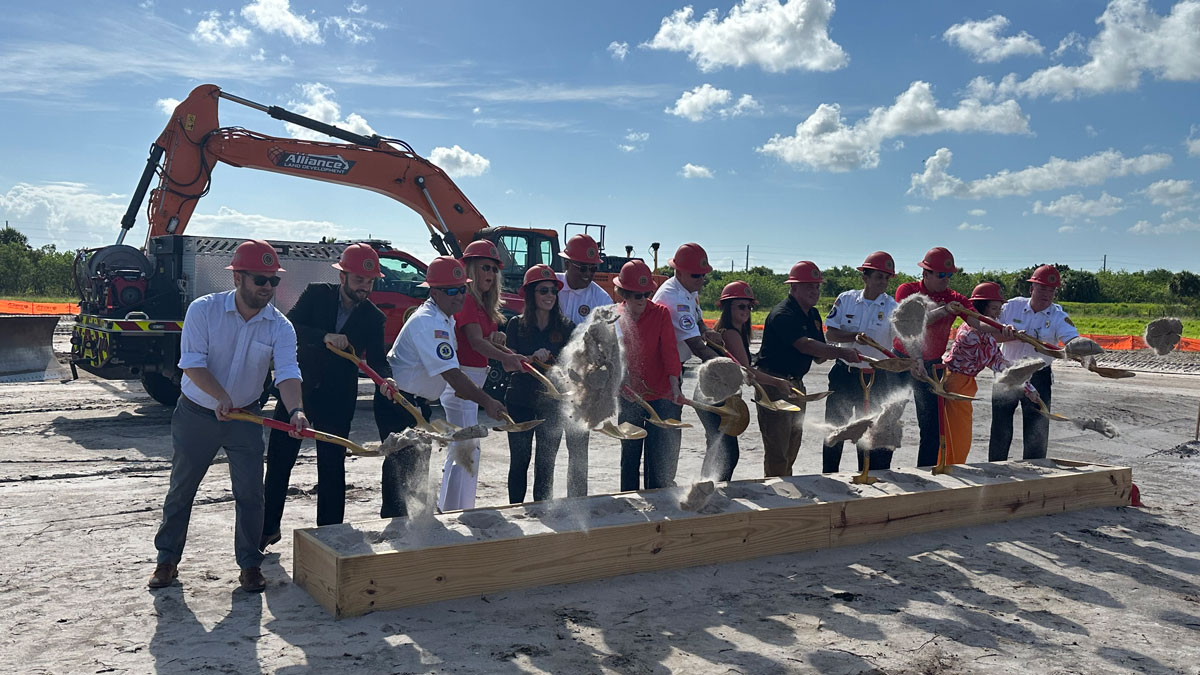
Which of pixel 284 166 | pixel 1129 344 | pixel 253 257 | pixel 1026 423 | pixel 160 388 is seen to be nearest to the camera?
pixel 253 257

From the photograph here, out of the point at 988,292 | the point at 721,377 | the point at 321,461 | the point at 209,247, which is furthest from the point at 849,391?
the point at 209,247

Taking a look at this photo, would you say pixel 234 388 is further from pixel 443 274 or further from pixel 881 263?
pixel 881 263

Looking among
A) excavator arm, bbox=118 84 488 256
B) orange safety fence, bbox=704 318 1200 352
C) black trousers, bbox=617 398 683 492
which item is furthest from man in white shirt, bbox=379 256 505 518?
orange safety fence, bbox=704 318 1200 352

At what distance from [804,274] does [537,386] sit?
205 centimetres

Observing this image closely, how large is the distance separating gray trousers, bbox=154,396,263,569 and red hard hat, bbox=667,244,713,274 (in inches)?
108

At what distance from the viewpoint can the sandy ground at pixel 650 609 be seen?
363 cm

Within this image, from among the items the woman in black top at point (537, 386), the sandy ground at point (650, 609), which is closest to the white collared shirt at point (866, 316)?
the sandy ground at point (650, 609)

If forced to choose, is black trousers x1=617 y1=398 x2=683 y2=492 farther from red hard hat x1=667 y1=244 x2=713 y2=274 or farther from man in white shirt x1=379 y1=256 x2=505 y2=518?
man in white shirt x1=379 y1=256 x2=505 y2=518

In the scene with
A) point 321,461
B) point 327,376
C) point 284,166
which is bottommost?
point 321,461

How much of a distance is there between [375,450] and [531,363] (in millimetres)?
1276

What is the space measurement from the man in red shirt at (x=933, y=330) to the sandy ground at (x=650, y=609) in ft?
2.87

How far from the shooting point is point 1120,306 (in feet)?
122

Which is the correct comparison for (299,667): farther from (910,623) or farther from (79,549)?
(910,623)

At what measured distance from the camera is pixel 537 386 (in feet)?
17.3
